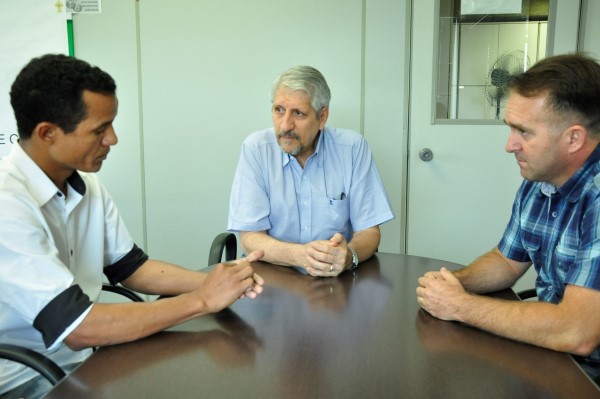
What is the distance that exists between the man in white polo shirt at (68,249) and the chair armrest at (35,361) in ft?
0.21

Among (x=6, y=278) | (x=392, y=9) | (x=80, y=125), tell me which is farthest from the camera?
(x=392, y=9)

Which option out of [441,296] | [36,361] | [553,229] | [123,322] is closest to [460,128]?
[553,229]

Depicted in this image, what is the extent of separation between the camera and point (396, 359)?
3.55ft

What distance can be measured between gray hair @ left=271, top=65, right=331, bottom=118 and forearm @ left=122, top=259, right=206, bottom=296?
0.90 meters

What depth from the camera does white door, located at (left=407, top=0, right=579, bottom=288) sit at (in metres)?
2.95

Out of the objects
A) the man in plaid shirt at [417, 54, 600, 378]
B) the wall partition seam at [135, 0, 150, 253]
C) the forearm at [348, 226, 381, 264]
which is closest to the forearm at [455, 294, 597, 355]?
the man in plaid shirt at [417, 54, 600, 378]

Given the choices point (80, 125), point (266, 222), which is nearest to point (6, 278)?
point (80, 125)

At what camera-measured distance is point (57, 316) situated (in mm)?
1161

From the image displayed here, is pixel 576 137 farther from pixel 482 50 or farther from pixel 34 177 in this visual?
pixel 482 50

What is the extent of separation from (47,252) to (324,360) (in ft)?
2.24

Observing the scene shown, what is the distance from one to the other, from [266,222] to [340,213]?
323 millimetres

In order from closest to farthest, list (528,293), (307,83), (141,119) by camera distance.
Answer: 1. (528,293)
2. (307,83)
3. (141,119)

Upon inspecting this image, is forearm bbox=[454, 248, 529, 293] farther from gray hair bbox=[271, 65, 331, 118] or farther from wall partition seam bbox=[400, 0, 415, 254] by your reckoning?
wall partition seam bbox=[400, 0, 415, 254]

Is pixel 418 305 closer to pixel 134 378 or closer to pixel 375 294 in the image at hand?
pixel 375 294
